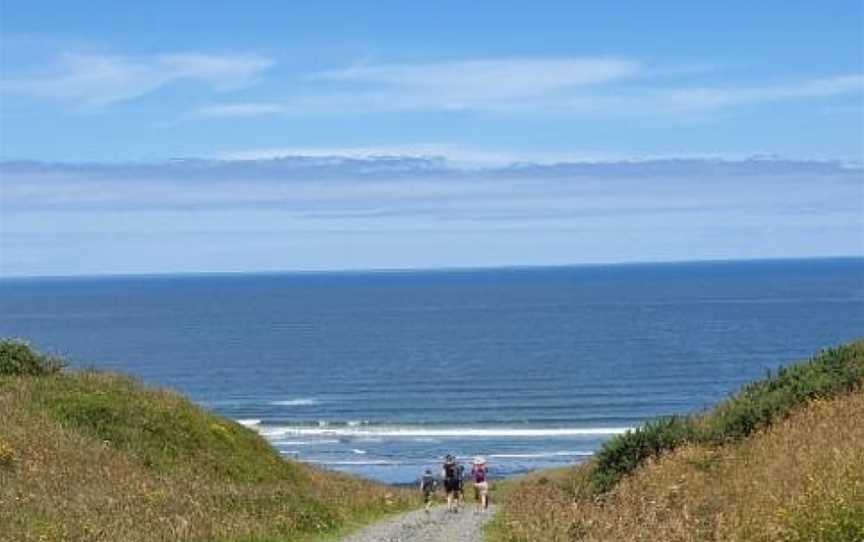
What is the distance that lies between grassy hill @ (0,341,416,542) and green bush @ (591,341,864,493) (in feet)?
20.5

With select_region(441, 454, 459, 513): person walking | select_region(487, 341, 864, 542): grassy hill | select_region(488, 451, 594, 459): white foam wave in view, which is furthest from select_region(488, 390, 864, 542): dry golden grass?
select_region(488, 451, 594, 459): white foam wave

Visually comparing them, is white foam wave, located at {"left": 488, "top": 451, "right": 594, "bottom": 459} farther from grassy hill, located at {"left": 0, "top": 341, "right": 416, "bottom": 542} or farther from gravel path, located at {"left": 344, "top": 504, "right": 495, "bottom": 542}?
gravel path, located at {"left": 344, "top": 504, "right": 495, "bottom": 542}

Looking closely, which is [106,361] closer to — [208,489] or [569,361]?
[569,361]

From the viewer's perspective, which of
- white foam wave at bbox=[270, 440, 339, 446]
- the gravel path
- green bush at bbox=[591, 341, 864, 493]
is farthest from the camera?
white foam wave at bbox=[270, 440, 339, 446]

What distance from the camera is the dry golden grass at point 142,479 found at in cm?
1930

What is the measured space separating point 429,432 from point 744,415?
5442 centimetres

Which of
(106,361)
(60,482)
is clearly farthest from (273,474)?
(106,361)

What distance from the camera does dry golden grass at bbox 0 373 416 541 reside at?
63.3ft

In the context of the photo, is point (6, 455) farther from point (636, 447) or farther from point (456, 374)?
point (456, 374)

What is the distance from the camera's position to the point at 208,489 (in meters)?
25.3

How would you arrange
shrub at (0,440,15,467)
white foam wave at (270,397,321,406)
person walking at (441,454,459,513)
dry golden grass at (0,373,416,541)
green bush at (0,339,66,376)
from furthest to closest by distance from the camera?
white foam wave at (270,397,321,406) → green bush at (0,339,66,376) → person walking at (441,454,459,513) → shrub at (0,440,15,467) → dry golden grass at (0,373,416,541)

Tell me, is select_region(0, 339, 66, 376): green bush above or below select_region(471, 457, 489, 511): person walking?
above

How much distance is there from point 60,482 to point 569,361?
101m

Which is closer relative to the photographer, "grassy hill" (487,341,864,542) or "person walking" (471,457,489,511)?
"grassy hill" (487,341,864,542)
